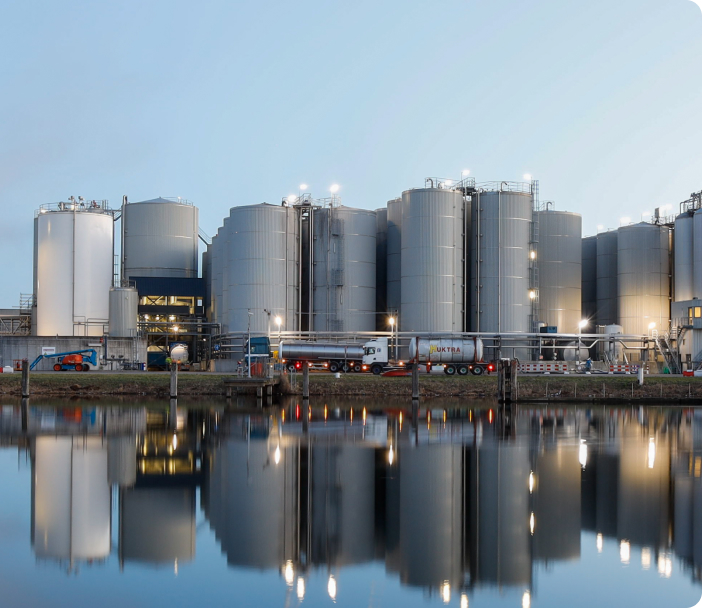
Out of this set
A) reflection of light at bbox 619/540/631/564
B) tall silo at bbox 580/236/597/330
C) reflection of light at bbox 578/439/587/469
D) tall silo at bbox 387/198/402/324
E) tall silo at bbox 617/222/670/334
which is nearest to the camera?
reflection of light at bbox 619/540/631/564

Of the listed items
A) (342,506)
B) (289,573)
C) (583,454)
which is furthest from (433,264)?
(289,573)

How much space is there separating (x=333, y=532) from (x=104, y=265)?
6843 centimetres

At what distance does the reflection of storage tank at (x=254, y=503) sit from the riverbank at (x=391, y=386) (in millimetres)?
26645

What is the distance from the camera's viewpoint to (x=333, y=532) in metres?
21.0

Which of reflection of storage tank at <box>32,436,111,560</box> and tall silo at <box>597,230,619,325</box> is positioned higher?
tall silo at <box>597,230,619,325</box>

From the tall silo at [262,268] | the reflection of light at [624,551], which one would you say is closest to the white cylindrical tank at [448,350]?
the tall silo at [262,268]

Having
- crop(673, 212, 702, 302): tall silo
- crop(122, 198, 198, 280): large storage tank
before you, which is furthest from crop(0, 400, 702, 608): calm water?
crop(122, 198, 198, 280): large storage tank

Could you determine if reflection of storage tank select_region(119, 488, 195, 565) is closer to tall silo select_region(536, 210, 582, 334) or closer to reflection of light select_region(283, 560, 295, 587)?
reflection of light select_region(283, 560, 295, 587)

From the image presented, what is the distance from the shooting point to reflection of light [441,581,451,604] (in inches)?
634

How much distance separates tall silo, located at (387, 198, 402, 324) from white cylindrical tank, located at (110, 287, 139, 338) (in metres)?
24.6

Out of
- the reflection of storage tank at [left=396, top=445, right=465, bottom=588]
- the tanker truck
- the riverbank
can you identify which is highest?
the tanker truck

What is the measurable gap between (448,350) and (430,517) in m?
44.6

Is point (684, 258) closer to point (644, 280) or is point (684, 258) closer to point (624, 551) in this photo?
point (644, 280)

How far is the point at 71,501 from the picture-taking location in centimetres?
2497
